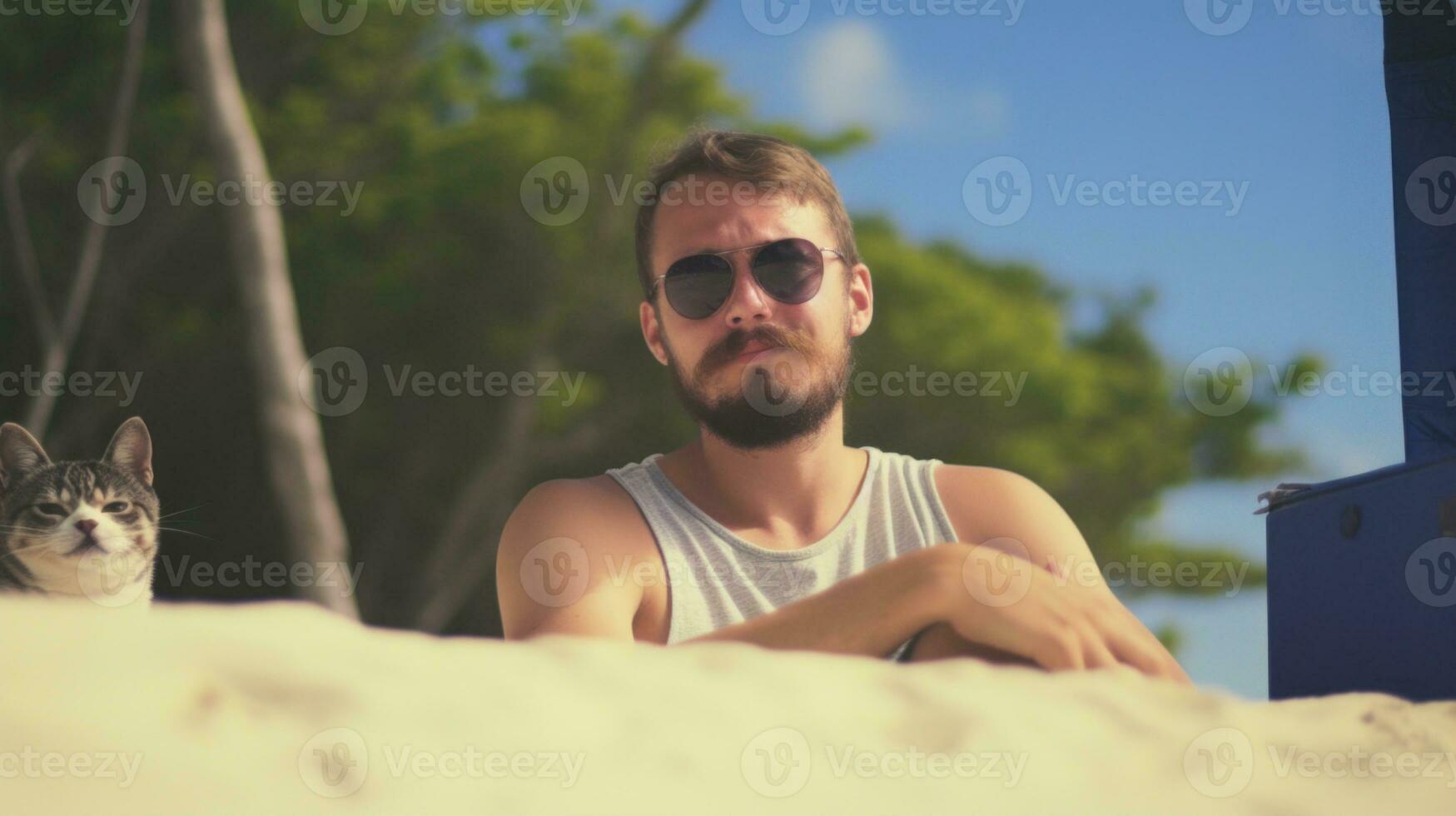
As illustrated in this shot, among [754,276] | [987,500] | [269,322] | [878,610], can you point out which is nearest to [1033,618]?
[878,610]

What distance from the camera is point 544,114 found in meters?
11.7

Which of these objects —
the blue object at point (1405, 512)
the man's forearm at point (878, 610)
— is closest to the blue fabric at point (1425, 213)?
the blue object at point (1405, 512)

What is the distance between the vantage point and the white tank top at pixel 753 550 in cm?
195

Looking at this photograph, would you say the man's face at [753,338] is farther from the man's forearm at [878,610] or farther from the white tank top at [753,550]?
the man's forearm at [878,610]

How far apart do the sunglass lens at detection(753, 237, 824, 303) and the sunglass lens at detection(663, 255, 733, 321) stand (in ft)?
0.16

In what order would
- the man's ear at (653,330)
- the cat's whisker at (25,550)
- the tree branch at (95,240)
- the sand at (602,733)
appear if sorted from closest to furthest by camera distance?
the sand at (602,733) < the cat's whisker at (25,550) < the man's ear at (653,330) < the tree branch at (95,240)

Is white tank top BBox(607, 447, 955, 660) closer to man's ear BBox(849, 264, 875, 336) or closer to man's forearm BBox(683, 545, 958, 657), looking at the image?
man's ear BBox(849, 264, 875, 336)

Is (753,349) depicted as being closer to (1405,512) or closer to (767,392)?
(767,392)

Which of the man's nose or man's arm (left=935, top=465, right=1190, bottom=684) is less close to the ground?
the man's nose

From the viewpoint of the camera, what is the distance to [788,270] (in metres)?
2.08

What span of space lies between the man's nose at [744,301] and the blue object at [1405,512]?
0.80 meters

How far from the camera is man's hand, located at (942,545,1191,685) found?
4.58 feet

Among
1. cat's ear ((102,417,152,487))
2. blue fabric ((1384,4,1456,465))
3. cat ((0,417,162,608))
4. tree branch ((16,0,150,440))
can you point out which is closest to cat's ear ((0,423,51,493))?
cat ((0,417,162,608))

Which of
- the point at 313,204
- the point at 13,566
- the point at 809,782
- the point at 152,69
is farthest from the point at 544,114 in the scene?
the point at 809,782
